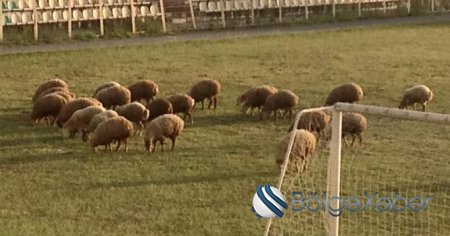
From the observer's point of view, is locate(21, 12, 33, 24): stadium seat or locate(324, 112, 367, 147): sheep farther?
locate(21, 12, 33, 24): stadium seat

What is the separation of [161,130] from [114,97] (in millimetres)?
2738

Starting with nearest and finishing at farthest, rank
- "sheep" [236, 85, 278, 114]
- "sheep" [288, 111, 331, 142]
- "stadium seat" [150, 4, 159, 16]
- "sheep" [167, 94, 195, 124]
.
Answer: "sheep" [288, 111, 331, 142] < "sheep" [167, 94, 195, 124] < "sheep" [236, 85, 278, 114] < "stadium seat" [150, 4, 159, 16]

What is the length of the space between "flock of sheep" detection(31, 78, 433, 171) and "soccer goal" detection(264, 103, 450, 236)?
1.33 feet

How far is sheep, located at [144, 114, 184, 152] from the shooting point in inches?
484

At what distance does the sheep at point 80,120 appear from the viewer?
13.1 metres

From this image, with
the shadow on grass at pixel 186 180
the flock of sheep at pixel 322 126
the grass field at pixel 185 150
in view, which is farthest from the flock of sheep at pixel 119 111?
the flock of sheep at pixel 322 126

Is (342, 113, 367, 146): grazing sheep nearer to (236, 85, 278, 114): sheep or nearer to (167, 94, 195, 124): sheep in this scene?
(236, 85, 278, 114): sheep

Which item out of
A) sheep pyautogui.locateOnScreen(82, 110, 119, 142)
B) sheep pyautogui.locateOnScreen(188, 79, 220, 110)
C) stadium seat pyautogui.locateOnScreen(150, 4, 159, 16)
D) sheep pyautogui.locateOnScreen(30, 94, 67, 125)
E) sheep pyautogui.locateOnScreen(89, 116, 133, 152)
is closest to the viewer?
sheep pyautogui.locateOnScreen(89, 116, 133, 152)

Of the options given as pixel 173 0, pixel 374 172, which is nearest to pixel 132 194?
pixel 374 172

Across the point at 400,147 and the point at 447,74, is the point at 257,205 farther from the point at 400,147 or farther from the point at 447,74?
the point at 447,74

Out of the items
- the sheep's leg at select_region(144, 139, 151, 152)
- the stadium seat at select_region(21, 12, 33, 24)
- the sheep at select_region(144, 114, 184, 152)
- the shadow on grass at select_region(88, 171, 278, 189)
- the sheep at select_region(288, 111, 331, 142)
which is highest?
the stadium seat at select_region(21, 12, 33, 24)

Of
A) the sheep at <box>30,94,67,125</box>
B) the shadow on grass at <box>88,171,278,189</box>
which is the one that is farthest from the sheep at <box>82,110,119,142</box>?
the shadow on grass at <box>88,171,278,189</box>

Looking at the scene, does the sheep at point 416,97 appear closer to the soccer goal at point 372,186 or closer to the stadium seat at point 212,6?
the soccer goal at point 372,186

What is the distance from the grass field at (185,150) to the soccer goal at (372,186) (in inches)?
1.9
